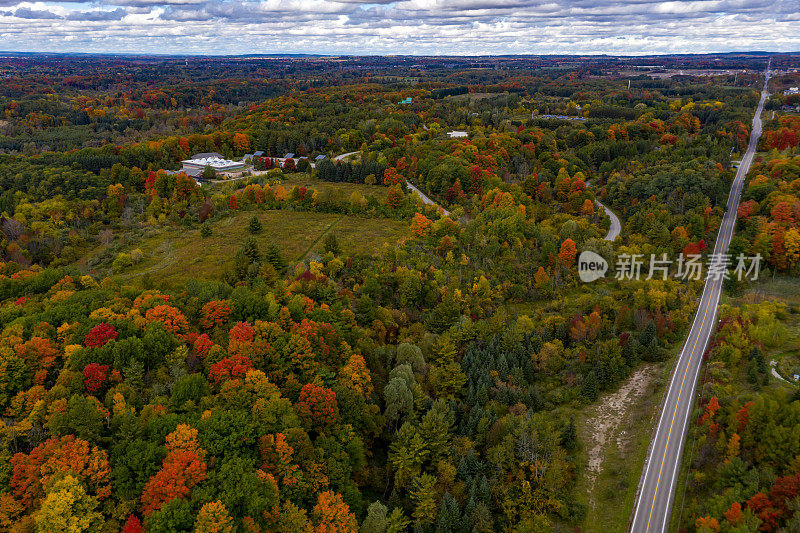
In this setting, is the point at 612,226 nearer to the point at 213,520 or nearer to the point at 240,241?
the point at 240,241

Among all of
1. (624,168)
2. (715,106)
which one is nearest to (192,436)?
(624,168)

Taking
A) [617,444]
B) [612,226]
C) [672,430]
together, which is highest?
[612,226]

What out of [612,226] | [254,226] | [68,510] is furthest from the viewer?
[612,226]

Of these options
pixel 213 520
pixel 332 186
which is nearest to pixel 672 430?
pixel 213 520

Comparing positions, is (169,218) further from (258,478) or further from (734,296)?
(734,296)
